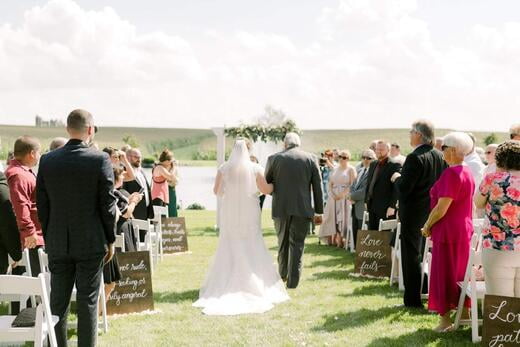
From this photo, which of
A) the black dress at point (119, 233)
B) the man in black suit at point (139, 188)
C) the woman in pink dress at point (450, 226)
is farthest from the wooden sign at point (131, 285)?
the woman in pink dress at point (450, 226)

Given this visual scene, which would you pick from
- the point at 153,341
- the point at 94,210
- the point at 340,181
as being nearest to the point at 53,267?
the point at 94,210

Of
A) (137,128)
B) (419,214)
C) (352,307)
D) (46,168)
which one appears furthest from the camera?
(137,128)

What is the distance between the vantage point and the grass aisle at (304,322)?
555 cm

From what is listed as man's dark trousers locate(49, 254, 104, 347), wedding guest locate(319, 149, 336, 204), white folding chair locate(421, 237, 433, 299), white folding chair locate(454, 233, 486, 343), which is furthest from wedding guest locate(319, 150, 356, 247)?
man's dark trousers locate(49, 254, 104, 347)

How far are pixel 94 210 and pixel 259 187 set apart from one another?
3.33 m

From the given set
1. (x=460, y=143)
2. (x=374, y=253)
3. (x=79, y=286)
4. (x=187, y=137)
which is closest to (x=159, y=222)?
(x=374, y=253)

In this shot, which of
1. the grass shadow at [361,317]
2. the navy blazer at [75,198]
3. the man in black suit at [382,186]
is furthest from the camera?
the man in black suit at [382,186]

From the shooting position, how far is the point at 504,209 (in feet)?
15.7

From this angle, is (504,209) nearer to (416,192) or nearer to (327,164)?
(416,192)

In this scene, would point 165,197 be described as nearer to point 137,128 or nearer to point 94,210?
point 94,210

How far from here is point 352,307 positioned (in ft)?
22.5

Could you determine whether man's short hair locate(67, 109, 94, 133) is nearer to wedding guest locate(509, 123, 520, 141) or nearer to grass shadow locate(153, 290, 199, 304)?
grass shadow locate(153, 290, 199, 304)

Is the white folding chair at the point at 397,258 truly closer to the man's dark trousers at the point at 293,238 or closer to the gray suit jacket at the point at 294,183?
the gray suit jacket at the point at 294,183

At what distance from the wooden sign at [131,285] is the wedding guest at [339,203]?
18.7 feet
